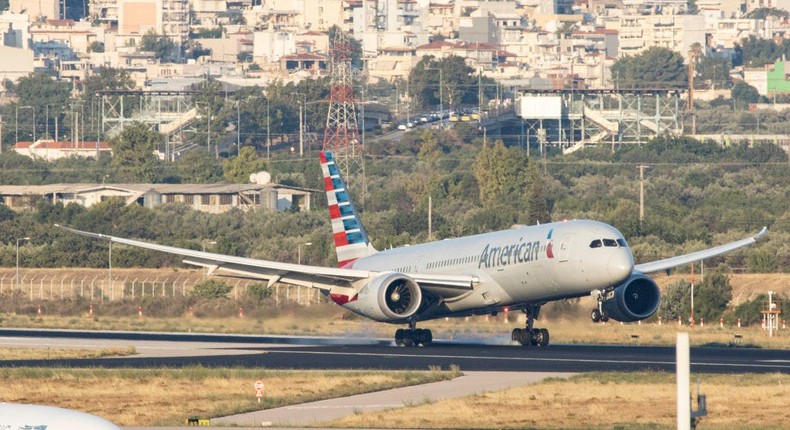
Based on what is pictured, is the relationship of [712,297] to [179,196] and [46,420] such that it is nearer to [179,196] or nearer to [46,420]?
[46,420]

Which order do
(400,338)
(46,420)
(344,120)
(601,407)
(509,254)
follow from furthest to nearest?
(344,120), (400,338), (509,254), (601,407), (46,420)

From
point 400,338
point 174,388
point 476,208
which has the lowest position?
point 476,208

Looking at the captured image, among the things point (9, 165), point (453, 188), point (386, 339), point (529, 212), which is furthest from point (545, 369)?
point (9, 165)

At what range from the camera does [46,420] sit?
22.8 m

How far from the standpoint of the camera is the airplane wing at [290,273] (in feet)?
183

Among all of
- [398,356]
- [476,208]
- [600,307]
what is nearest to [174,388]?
[398,356]

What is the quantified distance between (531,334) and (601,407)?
59.6ft

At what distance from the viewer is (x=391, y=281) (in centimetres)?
5597

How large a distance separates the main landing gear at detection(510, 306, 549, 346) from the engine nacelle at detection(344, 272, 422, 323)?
3298mm

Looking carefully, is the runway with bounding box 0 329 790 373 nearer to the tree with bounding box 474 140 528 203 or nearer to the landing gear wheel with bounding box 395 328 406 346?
the landing gear wheel with bounding box 395 328 406 346

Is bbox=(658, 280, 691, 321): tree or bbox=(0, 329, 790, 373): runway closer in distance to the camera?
bbox=(0, 329, 790, 373): runway

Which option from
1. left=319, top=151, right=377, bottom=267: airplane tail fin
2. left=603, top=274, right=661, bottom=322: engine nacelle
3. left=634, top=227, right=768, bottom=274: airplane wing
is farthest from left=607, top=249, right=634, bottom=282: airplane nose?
left=319, top=151, right=377, bottom=267: airplane tail fin

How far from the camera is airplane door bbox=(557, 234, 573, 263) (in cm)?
5203

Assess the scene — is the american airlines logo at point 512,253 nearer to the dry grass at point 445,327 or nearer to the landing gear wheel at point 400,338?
the landing gear wheel at point 400,338
